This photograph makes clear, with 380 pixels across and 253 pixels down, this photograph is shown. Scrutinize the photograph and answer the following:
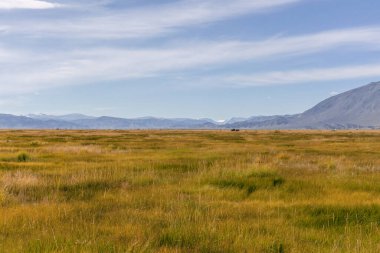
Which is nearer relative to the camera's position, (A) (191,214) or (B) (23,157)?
(A) (191,214)

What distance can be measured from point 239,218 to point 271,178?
5954mm

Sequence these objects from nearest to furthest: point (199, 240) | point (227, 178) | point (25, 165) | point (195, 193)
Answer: point (199, 240)
point (195, 193)
point (227, 178)
point (25, 165)

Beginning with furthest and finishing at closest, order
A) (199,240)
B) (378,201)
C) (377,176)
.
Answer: (377,176) < (378,201) < (199,240)

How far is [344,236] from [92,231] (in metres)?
4.59

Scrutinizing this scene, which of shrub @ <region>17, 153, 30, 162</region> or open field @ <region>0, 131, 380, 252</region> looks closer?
open field @ <region>0, 131, 380, 252</region>

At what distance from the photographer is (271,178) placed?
1402cm

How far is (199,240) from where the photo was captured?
668 centimetres

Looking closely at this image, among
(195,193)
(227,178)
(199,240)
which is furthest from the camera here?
(227,178)

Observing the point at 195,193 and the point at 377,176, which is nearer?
the point at 195,193

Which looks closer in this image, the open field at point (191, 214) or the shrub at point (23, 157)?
the open field at point (191, 214)

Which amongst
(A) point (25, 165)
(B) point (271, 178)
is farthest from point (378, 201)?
(A) point (25, 165)

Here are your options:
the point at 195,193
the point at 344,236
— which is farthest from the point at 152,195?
the point at 344,236

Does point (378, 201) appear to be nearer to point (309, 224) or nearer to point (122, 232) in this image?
point (309, 224)

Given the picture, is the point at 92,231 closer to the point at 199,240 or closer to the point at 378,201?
the point at 199,240
